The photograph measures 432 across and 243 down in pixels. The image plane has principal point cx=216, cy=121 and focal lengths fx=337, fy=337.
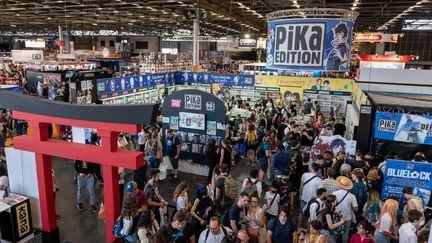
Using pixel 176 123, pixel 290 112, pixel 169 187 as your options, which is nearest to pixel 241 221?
pixel 169 187

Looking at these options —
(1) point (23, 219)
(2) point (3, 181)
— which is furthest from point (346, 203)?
(2) point (3, 181)

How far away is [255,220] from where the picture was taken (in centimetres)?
457

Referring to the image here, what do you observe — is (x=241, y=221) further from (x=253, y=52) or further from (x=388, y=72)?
(x=253, y=52)

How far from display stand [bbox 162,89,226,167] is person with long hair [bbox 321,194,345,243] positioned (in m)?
4.91

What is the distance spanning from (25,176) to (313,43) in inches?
197

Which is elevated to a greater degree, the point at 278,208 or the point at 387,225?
the point at 387,225

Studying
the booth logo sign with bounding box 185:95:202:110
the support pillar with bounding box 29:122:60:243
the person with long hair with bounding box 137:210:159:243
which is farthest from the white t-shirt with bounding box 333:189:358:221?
the booth logo sign with bounding box 185:95:202:110

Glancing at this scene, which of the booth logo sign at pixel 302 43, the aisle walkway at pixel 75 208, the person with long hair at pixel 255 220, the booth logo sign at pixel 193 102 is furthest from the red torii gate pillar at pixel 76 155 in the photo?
the booth logo sign at pixel 193 102

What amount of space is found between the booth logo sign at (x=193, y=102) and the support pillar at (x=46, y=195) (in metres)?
4.65

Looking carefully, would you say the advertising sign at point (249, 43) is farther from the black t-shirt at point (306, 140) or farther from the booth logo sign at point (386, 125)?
the booth logo sign at point (386, 125)

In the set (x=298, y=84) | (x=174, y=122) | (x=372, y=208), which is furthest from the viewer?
(x=298, y=84)

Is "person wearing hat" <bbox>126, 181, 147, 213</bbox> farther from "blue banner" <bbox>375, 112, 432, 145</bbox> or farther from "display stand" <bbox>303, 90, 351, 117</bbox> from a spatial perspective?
"display stand" <bbox>303, 90, 351, 117</bbox>

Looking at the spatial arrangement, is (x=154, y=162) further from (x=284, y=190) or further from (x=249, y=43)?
(x=249, y=43)

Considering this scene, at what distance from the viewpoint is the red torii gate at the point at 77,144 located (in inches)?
174
